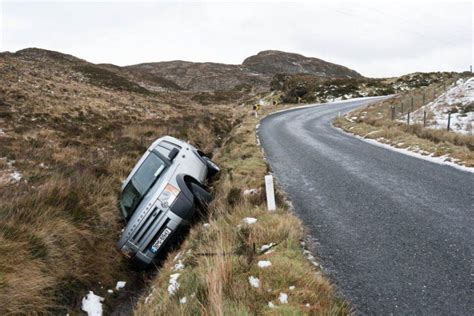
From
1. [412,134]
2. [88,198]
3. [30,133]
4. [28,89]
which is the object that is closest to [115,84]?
[28,89]

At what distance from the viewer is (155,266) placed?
19.6 feet

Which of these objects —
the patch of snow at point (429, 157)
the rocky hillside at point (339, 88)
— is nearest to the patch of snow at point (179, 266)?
the patch of snow at point (429, 157)

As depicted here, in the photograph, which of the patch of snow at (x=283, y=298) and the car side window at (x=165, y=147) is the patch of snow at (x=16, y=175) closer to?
the car side window at (x=165, y=147)

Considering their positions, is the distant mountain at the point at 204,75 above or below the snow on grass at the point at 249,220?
above

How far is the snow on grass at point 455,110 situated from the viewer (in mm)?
16844

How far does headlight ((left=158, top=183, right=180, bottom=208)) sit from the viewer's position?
6070 millimetres

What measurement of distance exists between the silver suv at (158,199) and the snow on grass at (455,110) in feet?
42.3

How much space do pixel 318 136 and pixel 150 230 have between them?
1266 cm

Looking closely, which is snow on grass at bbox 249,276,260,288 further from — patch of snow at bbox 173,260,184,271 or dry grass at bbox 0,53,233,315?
dry grass at bbox 0,53,233,315

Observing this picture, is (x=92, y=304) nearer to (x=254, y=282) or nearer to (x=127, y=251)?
(x=127, y=251)

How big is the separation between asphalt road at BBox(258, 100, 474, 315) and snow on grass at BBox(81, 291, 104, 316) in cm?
305

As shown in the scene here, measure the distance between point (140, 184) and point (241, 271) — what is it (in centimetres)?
350

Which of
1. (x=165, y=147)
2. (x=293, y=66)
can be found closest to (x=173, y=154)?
(x=165, y=147)

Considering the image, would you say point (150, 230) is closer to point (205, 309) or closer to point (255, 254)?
point (255, 254)
